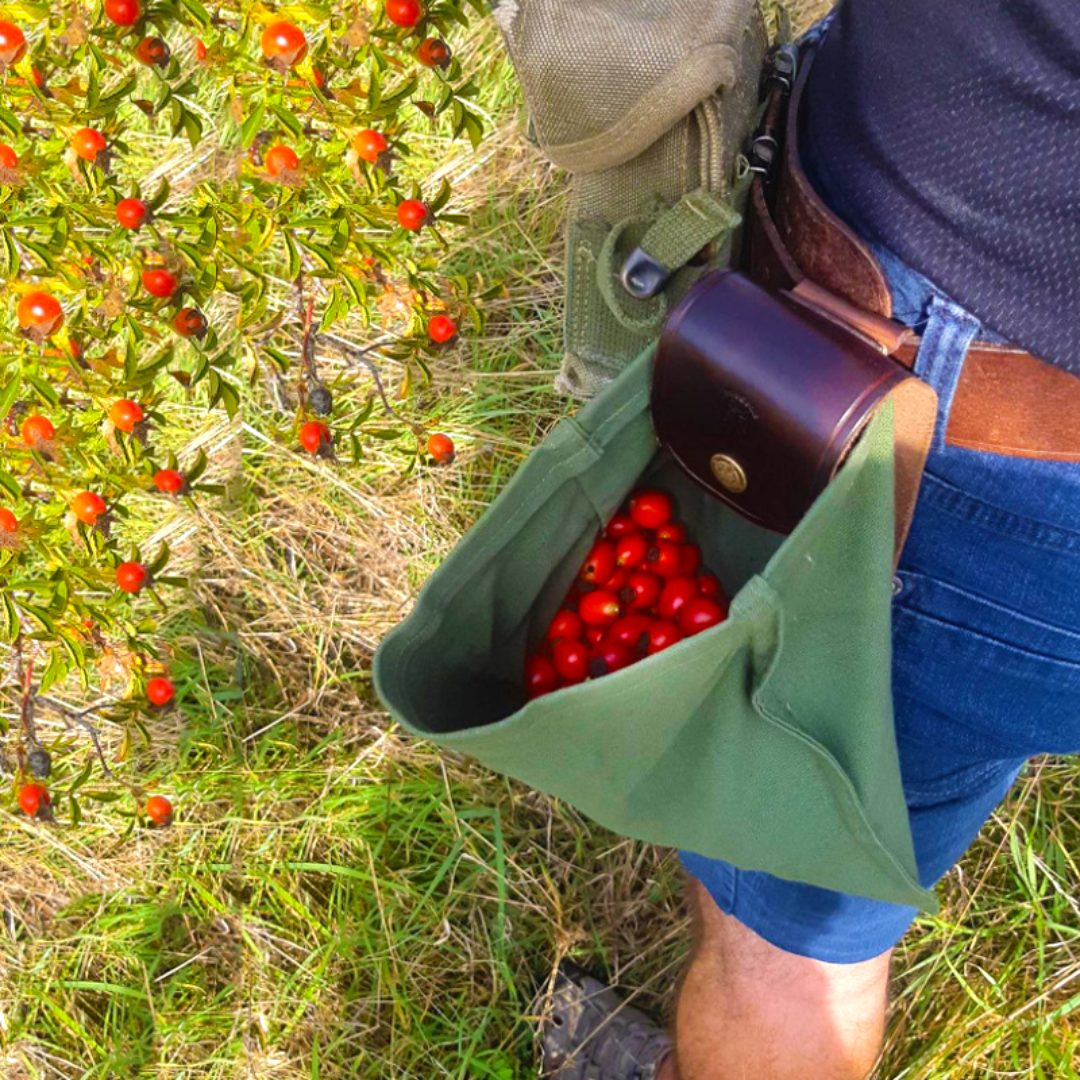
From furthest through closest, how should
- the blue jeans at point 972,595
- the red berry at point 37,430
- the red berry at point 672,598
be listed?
the red berry at point 37,430 < the red berry at point 672,598 < the blue jeans at point 972,595

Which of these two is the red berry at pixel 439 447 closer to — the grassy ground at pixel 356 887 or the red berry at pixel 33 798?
the grassy ground at pixel 356 887

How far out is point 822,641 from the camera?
0.81m

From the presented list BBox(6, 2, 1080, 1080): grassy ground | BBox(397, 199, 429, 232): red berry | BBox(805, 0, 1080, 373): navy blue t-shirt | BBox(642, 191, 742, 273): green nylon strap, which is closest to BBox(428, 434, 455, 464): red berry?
BBox(6, 2, 1080, 1080): grassy ground

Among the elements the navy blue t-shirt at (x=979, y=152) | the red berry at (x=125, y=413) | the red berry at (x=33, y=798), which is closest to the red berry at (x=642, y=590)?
the navy blue t-shirt at (x=979, y=152)

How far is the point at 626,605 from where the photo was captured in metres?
1.05

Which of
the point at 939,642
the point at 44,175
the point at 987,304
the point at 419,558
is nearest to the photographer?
the point at 987,304

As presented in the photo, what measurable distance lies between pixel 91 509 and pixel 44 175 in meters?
0.46

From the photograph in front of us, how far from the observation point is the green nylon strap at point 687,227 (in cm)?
94

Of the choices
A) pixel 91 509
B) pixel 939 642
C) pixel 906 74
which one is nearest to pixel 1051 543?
pixel 939 642

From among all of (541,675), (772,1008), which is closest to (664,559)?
(541,675)

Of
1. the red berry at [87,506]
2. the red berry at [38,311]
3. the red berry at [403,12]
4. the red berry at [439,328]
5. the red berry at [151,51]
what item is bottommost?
the red berry at [87,506]

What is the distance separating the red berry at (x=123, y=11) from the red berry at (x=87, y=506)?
619mm

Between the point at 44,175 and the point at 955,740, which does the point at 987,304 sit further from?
the point at 44,175

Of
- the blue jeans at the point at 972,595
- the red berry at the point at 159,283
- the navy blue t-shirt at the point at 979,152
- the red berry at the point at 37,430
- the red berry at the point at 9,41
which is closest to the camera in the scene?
the navy blue t-shirt at the point at 979,152
